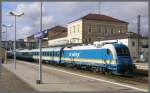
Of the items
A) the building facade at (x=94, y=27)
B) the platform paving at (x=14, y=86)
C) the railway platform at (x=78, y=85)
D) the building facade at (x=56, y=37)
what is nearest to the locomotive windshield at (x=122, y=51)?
the railway platform at (x=78, y=85)

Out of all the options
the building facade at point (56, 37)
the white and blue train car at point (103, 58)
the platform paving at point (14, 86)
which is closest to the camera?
the platform paving at point (14, 86)

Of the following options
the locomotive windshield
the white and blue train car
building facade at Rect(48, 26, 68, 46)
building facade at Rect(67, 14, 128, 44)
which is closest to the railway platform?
the white and blue train car

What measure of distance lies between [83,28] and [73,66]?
172ft

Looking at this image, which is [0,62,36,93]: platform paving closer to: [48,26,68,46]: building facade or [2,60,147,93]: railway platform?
[2,60,147,93]: railway platform

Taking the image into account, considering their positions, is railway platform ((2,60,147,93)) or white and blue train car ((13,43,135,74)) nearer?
railway platform ((2,60,147,93))

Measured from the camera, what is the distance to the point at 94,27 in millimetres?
101625

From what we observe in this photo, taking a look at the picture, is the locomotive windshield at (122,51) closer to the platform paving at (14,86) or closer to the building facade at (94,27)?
the platform paving at (14,86)

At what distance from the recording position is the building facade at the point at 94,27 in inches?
3829

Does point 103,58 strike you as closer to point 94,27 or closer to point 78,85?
point 78,85

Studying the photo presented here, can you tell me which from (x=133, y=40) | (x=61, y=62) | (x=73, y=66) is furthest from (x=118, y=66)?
(x=133, y=40)

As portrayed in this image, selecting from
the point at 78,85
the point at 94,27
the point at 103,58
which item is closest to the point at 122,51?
the point at 103,58

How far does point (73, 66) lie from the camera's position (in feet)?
151

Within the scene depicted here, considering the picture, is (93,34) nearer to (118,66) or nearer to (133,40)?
(133,40)

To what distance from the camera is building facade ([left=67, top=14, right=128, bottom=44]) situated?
9725 cm
